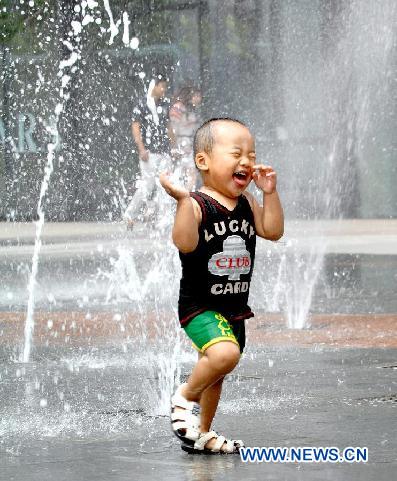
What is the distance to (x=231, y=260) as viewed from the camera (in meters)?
4.86

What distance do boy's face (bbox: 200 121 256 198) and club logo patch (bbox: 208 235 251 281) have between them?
17 centimetres

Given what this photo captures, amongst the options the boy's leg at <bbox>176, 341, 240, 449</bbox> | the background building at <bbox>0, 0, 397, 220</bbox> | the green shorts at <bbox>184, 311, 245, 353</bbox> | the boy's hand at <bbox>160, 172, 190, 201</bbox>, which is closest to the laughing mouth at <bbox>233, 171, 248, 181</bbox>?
Result: the boy's hand at <bbox>160, 172, 190, 201</bbox>

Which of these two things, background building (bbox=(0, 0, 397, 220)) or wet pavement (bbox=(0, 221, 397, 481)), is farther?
background building (bbox=(0, 0, 397, 220))

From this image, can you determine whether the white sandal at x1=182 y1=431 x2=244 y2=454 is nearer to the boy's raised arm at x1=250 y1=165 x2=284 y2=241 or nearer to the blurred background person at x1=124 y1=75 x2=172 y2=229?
the boy's raised arm at x1=250 y1=165 x2=284 y2=241

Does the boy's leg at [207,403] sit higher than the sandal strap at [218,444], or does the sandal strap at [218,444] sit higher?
the boy's leg at [207,403]

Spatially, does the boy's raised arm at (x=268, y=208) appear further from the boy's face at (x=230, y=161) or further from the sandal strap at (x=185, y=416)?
the sandal strap at (x=185, y=416)

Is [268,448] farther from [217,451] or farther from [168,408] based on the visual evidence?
[168,408]

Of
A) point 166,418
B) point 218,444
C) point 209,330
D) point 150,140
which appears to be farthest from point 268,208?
point 150,140

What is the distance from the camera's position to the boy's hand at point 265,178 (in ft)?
16.0

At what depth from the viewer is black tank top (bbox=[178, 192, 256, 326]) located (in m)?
4.85

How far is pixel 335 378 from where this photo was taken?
6504mm

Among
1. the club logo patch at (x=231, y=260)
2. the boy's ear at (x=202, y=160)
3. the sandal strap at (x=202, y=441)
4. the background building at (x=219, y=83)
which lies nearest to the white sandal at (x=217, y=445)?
the sandal strap at (x=202, y=441)

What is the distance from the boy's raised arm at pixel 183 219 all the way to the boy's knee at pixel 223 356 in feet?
1.20

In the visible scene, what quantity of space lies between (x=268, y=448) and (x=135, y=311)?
15.6 feet
